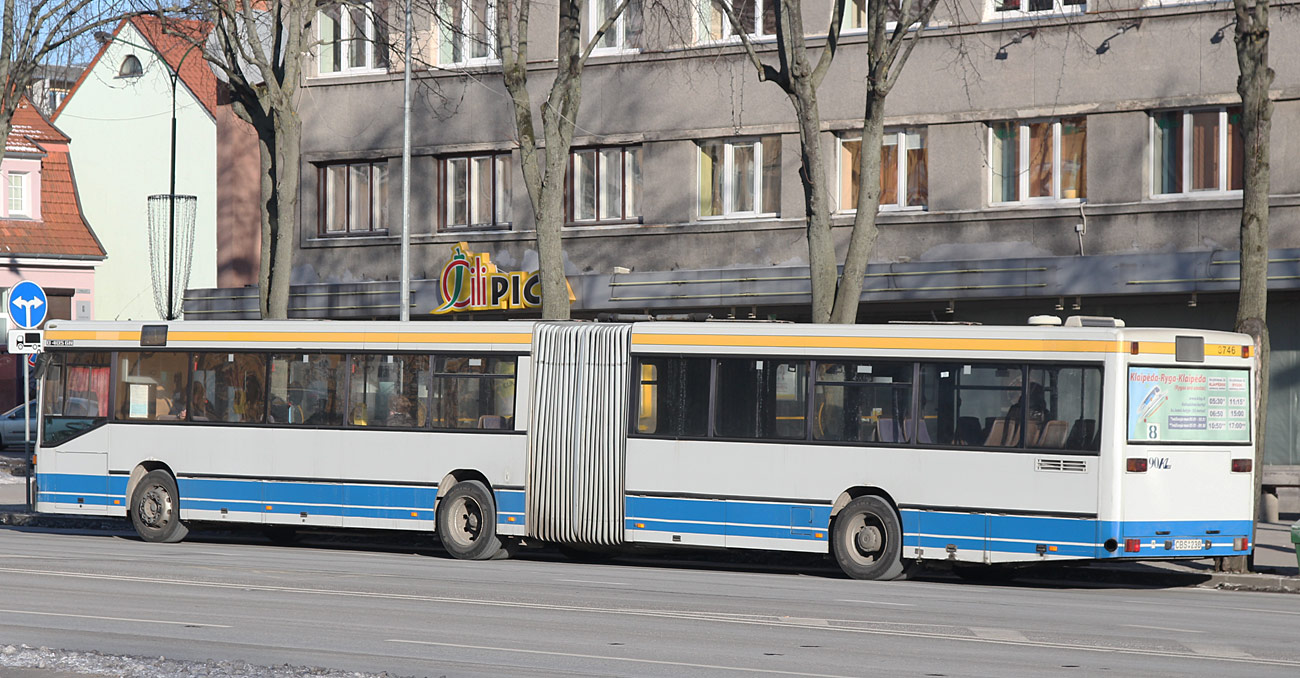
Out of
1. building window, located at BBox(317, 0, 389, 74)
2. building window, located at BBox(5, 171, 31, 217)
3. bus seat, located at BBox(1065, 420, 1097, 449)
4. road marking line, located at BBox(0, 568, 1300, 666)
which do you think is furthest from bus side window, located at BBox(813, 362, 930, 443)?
building window, located at BBox(5, 171, 31, 217)

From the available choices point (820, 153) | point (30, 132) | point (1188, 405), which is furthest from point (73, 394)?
point (30, 132)

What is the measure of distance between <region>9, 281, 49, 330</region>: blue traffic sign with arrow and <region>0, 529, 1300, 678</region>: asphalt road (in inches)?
280

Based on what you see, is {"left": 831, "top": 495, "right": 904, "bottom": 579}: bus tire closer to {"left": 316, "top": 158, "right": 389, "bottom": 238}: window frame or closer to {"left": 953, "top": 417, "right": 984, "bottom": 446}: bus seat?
{"left": 953, "top": 417, "right": 984, "bottom": 446}: bus seat

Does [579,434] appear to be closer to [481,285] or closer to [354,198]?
[481,285]

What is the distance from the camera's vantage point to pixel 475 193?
107 ft

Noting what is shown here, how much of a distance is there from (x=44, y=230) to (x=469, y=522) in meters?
38.9

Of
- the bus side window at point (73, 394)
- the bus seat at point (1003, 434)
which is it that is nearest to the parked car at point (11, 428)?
the bus side window at point (73, 394)

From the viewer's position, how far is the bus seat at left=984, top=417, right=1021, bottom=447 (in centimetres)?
1712

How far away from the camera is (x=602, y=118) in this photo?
3089 centimetres

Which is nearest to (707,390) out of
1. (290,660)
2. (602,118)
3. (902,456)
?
(902,456)

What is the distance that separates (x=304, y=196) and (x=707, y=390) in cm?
1797

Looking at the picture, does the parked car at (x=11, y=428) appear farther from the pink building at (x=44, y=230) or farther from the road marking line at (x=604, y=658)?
the road marking line at (x=604, y=658)

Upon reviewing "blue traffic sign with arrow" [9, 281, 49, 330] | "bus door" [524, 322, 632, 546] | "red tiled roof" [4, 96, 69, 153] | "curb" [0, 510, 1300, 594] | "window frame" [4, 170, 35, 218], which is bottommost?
"curb" [0, 510, 1300, 594]

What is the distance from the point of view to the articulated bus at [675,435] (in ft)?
55.2
